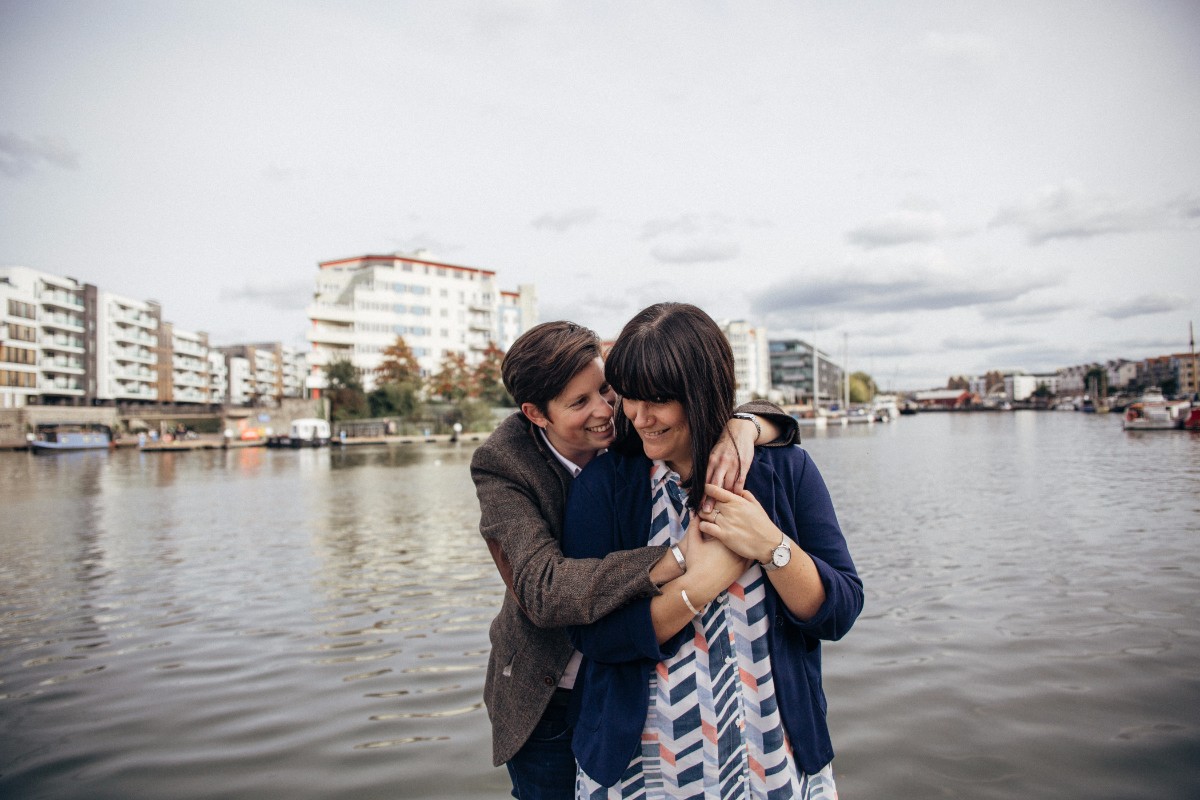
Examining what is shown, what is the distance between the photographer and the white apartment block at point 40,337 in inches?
2665

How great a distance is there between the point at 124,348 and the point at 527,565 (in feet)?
335

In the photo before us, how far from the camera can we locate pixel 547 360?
2031mm

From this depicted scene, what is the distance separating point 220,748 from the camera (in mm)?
4723

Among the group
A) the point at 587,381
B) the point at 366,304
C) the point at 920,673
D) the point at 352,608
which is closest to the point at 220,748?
the point at 352,608

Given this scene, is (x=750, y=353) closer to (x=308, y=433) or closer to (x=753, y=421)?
(x=308, y=433)

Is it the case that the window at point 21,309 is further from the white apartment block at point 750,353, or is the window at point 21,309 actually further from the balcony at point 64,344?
the white apartment block at point 750,353

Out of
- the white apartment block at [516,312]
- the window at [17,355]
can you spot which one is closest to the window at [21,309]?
the window at [17,355]

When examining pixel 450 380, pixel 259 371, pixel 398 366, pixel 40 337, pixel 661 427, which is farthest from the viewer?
pixel 259 371

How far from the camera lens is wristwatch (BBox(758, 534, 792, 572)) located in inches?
64.9

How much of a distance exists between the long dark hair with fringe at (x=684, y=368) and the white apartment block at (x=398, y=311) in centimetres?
7312

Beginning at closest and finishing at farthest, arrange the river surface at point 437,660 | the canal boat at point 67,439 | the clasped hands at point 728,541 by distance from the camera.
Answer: the clasped hands at point 728,541, the river surface at point 437,660, the canal boat at point 67,439

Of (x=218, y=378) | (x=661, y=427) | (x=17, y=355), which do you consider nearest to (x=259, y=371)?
(x=218, y=378)

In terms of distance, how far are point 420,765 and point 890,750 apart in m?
2.73

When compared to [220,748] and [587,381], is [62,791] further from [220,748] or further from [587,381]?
[587,381]
